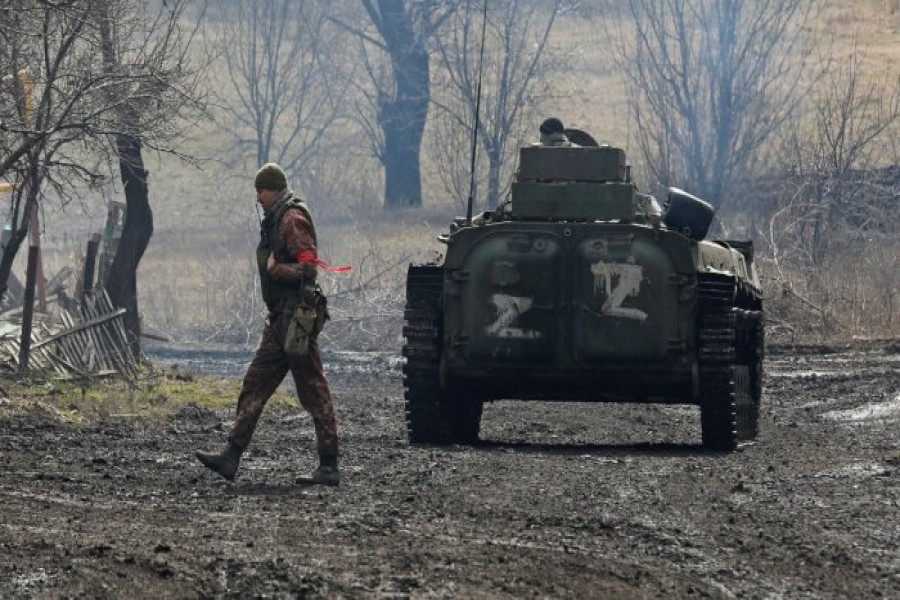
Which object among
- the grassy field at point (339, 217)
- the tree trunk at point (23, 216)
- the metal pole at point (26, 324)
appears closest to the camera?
the tree trunk at point (23, 216)

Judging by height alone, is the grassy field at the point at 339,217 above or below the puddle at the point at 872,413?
above

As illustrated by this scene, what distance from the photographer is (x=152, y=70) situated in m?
19.4

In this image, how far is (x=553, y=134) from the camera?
16.9 m

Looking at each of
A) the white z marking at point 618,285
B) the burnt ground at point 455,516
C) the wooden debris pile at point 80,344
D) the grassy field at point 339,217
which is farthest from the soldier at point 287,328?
the grassy field at point 339,217

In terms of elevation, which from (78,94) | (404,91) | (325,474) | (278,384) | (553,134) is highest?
(404,91)

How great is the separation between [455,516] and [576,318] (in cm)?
503

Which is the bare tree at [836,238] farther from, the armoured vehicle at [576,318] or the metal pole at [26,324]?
the armoured vehicle at [576,318]

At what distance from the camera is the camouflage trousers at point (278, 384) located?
11719 mm

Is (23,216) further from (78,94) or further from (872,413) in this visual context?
(872,413)

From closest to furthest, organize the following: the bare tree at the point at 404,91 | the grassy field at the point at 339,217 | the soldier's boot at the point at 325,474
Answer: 1. the soldier's boot at the point at 325,474
2. the grassy field at the point at 339,217
3. the bare tree at the point at 404,91

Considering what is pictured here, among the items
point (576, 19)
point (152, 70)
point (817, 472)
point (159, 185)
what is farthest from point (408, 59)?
point (817, 472)

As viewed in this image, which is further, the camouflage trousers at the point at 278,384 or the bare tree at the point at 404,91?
the bare tree at the point at 404,91

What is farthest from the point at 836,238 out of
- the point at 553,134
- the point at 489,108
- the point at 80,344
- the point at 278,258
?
the point at 278,258

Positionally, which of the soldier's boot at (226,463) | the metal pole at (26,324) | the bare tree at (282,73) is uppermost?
the bare tree at (282,73)
